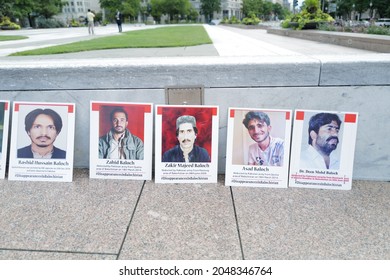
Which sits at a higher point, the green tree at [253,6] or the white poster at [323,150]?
the green tree at [253,6]

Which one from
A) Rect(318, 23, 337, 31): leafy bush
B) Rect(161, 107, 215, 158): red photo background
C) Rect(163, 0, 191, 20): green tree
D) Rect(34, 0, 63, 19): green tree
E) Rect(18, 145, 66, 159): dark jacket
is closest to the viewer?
Rect(161, 107, 215, 158): red photo background

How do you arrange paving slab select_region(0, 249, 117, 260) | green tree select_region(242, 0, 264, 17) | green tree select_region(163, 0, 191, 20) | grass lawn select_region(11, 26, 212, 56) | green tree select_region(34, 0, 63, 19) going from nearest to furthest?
paving slab select_region(0, 249, 117, 260)
grass lawn select_region(11, 26, 212, 56)
green tree select_region(34, 0, 63, 19)
green tree select_region(163, 0, 191, 20)
green tree select_region(242, 0, 264, 17)

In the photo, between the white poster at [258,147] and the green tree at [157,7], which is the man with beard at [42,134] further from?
the green tree at [157,7]

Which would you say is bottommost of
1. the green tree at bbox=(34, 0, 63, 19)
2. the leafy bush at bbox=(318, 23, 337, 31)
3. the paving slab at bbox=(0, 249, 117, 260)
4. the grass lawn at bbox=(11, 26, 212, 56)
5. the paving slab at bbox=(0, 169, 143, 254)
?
the paving slab at bbox=(0, 249, 117, 260)

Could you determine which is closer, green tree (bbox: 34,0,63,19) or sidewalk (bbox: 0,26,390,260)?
sidewalk (bbox: 0,26,390,260)

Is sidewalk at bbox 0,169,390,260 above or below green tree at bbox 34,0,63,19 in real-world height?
below

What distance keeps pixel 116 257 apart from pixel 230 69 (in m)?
2.32

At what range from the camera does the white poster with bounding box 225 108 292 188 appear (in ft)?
11.7

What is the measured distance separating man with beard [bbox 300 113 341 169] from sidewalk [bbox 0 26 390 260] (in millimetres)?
335

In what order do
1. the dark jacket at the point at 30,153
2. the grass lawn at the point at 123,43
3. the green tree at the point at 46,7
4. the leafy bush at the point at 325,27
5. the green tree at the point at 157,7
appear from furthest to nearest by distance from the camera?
the green tree at the point at 157,7
the green tree at the point at 46,7
the leafy bush at the point at 325,27
the grass lawn at the point at 123,43
the dark jacket at the point at 30,153

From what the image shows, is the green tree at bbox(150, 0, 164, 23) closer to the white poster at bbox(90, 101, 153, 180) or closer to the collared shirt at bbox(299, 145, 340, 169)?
the white poster at bbox(90, 101, 153, 180)

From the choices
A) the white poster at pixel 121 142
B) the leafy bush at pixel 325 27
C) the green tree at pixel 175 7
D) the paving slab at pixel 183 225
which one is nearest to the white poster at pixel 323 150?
the paving slab at pixel 183 225

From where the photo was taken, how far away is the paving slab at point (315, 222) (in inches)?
98.4

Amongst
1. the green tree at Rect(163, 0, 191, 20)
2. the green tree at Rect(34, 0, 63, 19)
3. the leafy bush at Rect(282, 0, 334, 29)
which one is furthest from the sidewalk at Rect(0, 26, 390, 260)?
the green tree at Rect(163, 0, 191, 20)
